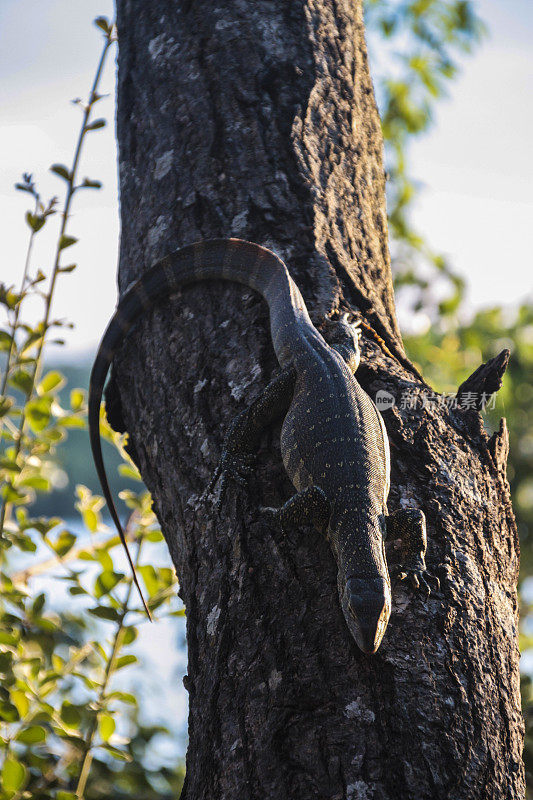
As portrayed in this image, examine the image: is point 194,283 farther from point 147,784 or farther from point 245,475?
point 147,784

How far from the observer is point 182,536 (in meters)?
2.49

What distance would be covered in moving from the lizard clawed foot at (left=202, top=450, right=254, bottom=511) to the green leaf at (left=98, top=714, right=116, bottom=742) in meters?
1.00

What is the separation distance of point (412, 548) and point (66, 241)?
1.88m

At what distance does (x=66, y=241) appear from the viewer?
2898 millimetres

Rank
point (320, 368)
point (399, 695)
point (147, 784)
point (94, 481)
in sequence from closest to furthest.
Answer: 1. point (399, 695)
2. point (320, 368)
3. point (147, 784)
4. point (94, 481)

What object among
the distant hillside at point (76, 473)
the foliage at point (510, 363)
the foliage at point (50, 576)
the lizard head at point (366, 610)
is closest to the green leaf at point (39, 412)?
the foliage at point (50, 576)

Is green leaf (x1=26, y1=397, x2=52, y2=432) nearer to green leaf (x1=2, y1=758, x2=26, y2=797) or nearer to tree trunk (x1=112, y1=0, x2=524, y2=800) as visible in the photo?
tree trunk (x1=112, y1=0, x2=524, y2=800)

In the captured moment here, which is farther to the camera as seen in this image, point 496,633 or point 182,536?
point 182,536

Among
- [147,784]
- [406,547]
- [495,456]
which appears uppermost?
[495,456]

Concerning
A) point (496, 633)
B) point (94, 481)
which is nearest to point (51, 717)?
point (496, 633)

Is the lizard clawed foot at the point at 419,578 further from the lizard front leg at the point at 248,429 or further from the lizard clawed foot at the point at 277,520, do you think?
the lizard front leg at the point at 248,429

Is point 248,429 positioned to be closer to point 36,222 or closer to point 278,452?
point 278,452

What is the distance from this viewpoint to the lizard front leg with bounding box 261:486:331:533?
2219 mm

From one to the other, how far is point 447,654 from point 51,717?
1522 millimetres
